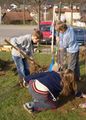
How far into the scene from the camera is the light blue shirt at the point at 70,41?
852 centimetres

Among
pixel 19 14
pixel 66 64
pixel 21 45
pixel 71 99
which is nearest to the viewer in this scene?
pixel 71 99

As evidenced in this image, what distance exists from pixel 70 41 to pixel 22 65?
125 centimetres

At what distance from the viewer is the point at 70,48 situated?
873 cm

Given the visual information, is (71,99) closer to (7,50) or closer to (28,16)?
(7,50)

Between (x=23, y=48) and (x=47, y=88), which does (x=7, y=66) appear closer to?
(x=23, y=48)

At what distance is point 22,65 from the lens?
8789 millimetres

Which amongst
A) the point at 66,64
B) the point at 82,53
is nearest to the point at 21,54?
the point at 66,64

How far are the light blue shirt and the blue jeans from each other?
3.33ft

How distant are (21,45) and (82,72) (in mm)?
2931

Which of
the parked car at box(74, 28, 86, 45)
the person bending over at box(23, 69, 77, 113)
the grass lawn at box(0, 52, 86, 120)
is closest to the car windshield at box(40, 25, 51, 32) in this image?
the parked car at box(74, 28, 86, 45)

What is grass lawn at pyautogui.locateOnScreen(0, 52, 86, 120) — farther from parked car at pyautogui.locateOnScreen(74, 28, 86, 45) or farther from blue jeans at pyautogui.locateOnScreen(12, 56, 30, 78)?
parked car at pyautogui.locateOnScreen(74, 28, 86, 45)

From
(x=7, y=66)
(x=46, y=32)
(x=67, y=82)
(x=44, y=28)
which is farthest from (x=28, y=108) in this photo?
(x=44, y=28)

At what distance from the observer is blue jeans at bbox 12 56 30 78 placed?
872 cm

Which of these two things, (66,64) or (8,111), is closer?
(8,111)
